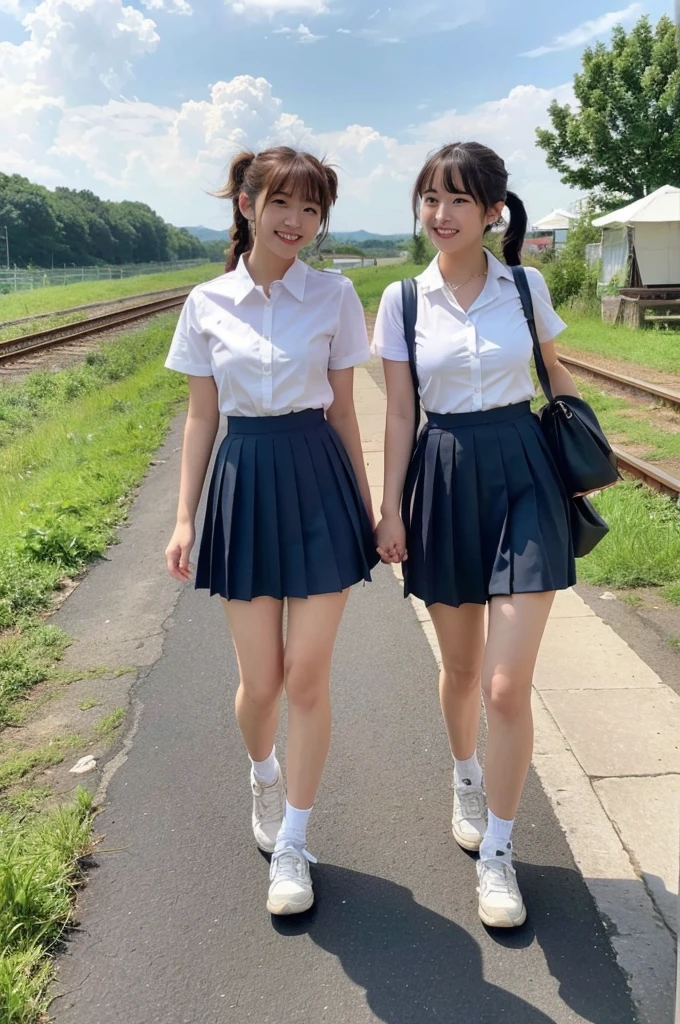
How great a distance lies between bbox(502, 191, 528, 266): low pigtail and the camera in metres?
2.66

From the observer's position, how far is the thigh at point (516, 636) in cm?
240

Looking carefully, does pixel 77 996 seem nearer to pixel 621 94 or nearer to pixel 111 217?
pixel 621 94

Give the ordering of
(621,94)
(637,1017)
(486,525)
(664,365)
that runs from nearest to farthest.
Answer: (637,1017) → (486,525) → (664,365) → (621,94)

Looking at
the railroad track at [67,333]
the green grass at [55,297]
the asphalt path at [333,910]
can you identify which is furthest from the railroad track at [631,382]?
the green grass at [55,297]

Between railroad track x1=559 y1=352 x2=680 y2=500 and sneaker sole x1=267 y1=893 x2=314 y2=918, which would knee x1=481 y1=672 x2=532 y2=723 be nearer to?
sneaker sole x1=267 y1=893 x2=314 y2=918

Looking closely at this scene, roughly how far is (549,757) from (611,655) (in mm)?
1117

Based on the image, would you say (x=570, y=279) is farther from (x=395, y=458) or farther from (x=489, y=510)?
(x=489, y=510)

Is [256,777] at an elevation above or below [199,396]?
below

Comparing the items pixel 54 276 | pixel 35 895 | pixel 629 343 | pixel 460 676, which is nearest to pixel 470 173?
pixel 460 676

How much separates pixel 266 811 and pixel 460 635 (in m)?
0.89

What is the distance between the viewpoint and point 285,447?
2566 millimetres

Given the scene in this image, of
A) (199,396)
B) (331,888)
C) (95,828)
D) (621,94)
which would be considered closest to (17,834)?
(95,828)

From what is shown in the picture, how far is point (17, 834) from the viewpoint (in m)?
2.89

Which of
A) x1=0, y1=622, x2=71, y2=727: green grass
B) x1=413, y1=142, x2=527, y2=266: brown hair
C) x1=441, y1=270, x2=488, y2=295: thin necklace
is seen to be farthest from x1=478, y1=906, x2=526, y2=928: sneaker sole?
x1=0, y1=622, x2=71, y2=727: green grass
